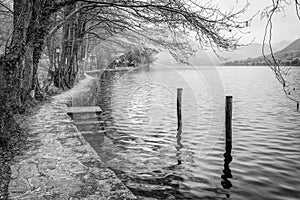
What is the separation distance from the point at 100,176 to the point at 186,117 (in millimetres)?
10838

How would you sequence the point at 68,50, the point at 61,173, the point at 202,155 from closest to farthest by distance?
the point at 61,173 → the point at 202,155 → the point at 68,50

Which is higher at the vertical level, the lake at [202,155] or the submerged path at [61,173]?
the submerged path at [61,173]

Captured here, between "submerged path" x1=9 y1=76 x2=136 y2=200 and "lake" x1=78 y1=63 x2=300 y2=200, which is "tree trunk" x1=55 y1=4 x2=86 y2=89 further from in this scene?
"submerged path" x1=9 y1=76 x2=136 y2=200

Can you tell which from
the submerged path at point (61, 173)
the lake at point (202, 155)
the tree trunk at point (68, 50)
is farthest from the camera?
the tree trunk at point (68, 50)

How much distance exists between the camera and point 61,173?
4.53 meters

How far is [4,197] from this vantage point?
3.61 meters

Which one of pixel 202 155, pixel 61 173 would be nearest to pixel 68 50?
pixel 202 155

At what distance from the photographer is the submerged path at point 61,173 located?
A: 12.6 feet

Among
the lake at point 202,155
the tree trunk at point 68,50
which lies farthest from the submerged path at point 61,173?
the tree trunk at point 68,50

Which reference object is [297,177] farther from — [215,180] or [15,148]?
[15,148]

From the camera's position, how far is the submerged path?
3836mm

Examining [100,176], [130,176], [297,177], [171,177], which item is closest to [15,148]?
[100,176]

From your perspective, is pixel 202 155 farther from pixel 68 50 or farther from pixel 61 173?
pixel 68 50

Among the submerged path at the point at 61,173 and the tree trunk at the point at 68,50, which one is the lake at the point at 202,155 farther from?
the tree trunk at the point at 68,50
